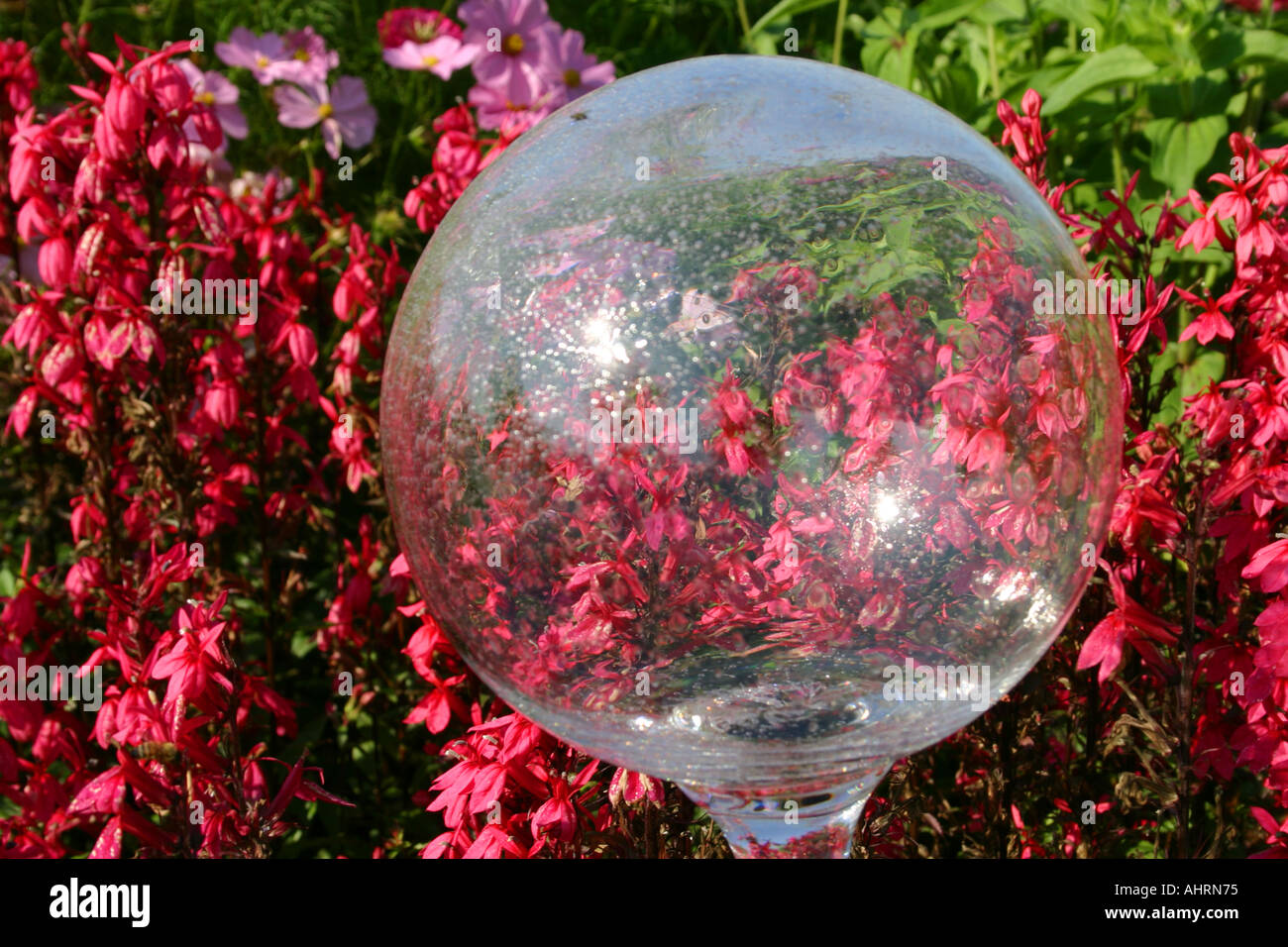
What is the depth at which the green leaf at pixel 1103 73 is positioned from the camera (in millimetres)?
2621

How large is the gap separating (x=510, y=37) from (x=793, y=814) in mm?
2673

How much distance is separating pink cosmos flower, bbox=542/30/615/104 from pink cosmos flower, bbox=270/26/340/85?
2.20 feet

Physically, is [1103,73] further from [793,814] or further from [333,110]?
[333,110]

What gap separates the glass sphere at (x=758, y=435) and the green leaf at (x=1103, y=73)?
1.58 meters

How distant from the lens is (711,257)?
1113 mm

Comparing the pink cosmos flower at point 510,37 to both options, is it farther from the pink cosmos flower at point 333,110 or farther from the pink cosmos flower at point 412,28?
the pink cosmos flower at point 333,110

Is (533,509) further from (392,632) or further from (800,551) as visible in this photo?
(392,632)

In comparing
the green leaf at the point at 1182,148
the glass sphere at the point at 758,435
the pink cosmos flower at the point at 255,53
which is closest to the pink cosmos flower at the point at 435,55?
the pink cosmos flower at the point at 255,53

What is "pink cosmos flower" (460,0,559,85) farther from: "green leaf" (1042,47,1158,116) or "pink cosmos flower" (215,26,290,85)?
"green leaf" (1042,47,1158,116)

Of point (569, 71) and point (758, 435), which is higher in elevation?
point (569, 71)

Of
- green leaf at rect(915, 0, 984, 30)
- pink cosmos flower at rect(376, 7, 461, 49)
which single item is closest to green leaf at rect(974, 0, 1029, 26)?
green leaf at rect(915, 0, 984, 30)

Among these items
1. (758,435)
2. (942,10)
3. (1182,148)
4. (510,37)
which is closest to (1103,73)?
(1182,148)

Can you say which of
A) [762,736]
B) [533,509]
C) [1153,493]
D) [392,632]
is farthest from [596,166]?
[392,632]

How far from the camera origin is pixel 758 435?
111cm
